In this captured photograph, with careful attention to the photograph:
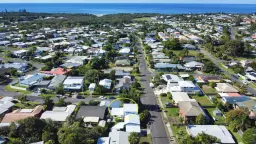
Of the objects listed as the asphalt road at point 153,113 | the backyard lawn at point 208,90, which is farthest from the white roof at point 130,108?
the backyard lawn at point 208,90

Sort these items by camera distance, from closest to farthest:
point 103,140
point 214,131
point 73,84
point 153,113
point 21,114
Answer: point 103,140 → point 214,131 → point 21,114 → point 153,113 → point 73,84

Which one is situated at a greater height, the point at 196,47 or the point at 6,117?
the point at 196,47

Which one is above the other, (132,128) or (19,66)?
(19,66)

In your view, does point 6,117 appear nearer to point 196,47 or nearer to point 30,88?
point 30,88

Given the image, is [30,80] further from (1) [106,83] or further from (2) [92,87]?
(1) [106,83]

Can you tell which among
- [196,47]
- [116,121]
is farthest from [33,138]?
[196,47]

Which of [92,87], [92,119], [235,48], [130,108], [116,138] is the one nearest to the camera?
[116,138]

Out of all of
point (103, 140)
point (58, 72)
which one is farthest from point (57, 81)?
point (103, 140)

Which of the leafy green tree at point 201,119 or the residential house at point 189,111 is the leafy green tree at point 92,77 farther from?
the leafy green tree at point 201,119
